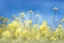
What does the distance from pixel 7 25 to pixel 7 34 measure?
0.10 metres

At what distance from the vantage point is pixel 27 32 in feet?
4.65

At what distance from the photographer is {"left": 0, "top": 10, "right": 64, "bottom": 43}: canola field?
1.40m

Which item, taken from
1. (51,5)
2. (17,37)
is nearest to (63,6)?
(51,5)

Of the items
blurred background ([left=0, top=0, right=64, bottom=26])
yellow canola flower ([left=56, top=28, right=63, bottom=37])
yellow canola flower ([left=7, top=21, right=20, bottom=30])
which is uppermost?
blurred background ([left=0, top=0, right=64, bottom=26])

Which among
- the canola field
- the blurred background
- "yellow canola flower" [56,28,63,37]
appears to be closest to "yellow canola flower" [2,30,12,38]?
the canola field

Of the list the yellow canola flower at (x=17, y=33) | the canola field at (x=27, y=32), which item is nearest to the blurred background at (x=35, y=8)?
the canola field at (x=27, y=32)

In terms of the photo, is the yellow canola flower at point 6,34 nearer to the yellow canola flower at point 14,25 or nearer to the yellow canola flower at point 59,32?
the yellow canola flower at point 14,25

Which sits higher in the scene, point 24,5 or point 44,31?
point 24,5

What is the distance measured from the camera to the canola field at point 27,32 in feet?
4.61

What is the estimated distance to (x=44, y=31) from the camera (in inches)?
55.0

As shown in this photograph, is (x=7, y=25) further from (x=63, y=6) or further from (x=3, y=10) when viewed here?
(x=63, y=6)

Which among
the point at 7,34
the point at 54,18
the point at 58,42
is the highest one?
the point at 54,18

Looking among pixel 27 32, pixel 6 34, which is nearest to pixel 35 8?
pixel 27 32

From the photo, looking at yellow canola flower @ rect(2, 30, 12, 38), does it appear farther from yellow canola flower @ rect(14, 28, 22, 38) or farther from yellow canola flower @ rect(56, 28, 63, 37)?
yellow canola flower @ rect(56, 28, 63, 37)
